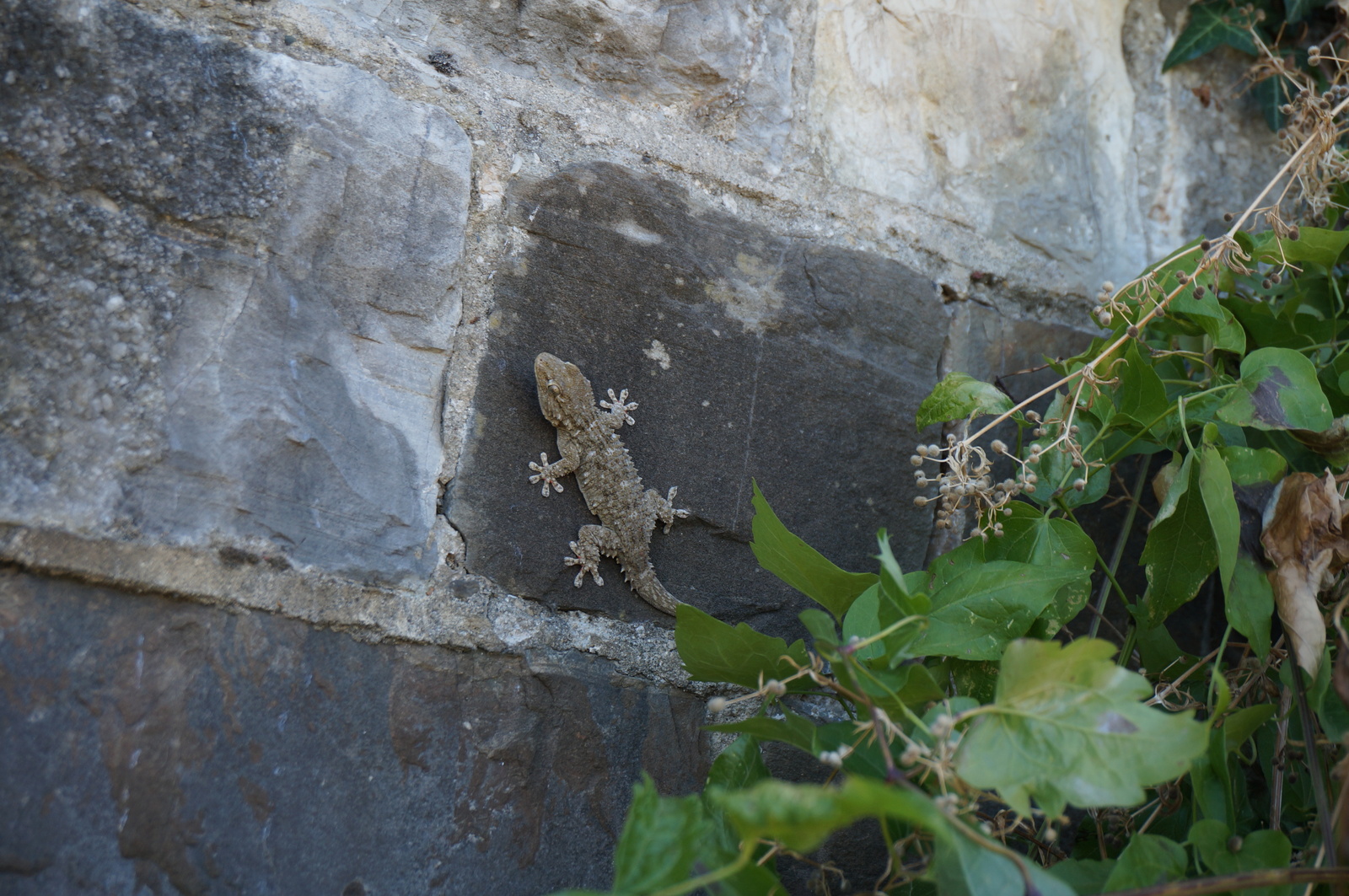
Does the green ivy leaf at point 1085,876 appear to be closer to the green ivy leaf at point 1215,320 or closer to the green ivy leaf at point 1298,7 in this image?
the green ivy leaf at point 1215,320

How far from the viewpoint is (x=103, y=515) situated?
983 mm

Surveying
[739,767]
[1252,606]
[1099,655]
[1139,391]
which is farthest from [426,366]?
[1252,606]

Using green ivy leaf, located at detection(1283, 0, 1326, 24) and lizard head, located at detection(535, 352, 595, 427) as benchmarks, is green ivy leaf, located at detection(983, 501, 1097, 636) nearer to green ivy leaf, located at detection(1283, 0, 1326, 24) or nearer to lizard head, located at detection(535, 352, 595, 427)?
lizard head, located at detection(535, 352, 595, 427)

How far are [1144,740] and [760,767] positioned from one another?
0.45 meters

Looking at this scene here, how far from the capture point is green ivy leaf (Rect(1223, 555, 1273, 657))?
111cm

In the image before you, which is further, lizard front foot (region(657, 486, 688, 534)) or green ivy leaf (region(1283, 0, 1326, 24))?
green ivy leaf (region(1283, 0, 1326, 24))

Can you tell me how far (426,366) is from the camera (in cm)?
121

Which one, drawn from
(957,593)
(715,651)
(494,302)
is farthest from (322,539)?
(957,593)

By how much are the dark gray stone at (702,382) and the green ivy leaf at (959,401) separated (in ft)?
0.54

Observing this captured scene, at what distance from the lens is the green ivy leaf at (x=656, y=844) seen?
0.76 metres

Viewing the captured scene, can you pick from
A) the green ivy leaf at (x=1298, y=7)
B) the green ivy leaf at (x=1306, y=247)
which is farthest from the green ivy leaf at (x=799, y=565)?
the green ivy leaf at (x=1298, y=7)

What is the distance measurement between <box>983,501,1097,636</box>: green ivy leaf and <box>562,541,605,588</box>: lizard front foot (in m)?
0.53

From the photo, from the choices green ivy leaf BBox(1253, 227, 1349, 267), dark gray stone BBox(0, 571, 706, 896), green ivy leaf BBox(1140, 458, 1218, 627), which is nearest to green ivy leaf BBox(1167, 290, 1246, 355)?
green ivy leaf BBox(1253, 227, 1349, 267)

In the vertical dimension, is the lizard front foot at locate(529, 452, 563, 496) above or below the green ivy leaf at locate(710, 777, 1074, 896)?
Answer: below
